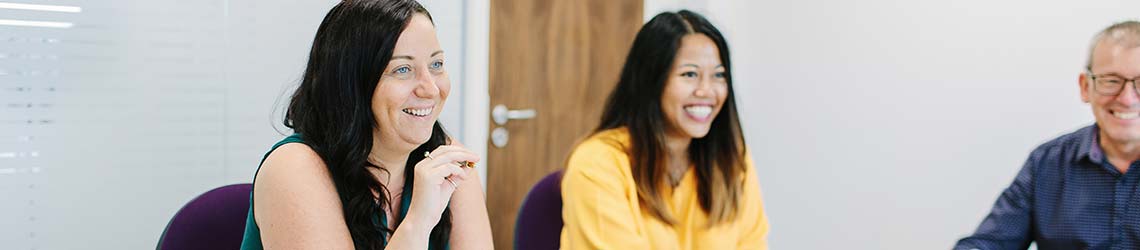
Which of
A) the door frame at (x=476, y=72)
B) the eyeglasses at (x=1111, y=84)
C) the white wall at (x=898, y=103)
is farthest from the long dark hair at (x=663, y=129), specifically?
the white wall at (x=898, y=103)

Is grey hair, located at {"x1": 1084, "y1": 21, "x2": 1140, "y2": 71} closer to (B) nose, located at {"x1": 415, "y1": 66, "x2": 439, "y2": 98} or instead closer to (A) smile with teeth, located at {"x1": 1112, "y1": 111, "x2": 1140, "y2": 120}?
(A) smile with teeth, located at {"x1": 1112, "y1": 111, "x2": 1140, "y2": 120}

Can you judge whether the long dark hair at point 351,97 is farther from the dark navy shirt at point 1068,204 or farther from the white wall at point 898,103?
the white wall at point 898,103

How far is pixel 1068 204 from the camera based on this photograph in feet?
6.77

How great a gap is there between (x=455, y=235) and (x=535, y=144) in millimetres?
1573

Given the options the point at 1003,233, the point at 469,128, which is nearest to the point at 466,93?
the point at 469,128

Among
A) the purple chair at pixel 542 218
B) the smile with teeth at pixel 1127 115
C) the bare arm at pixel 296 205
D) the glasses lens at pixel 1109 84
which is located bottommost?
the purple chair at pixel 542 218

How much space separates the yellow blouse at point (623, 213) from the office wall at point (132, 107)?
801 millimetres

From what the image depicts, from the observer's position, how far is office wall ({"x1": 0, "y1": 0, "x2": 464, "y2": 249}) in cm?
198

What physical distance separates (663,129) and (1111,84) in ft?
2.89

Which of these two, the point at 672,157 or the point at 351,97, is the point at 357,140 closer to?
the point at 351,97

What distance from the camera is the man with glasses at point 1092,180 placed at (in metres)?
1.94

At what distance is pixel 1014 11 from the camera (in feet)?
8.99

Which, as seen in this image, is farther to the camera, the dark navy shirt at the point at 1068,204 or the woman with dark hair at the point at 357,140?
the dark navy shirt at the point at 1068,204

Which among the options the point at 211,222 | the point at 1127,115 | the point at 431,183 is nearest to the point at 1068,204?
the point at 1127,115
